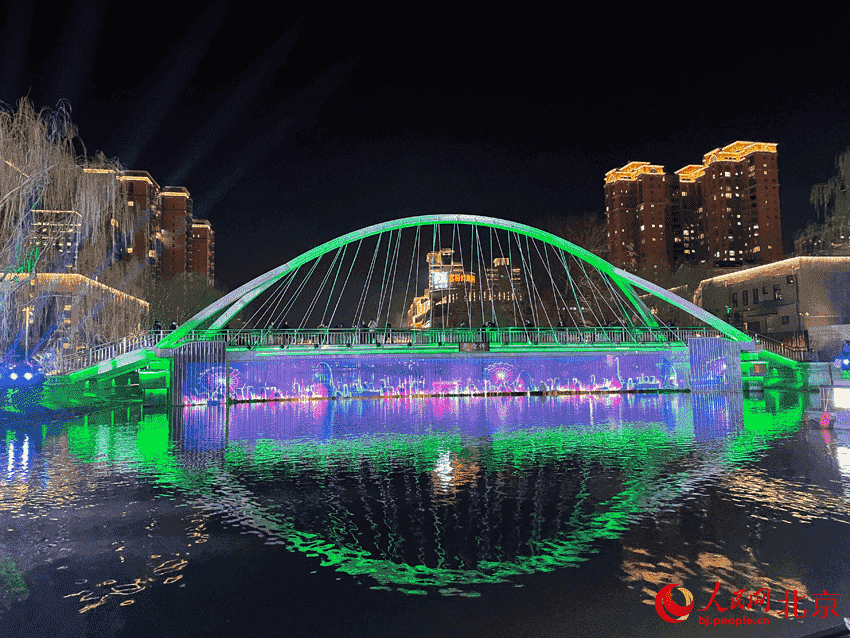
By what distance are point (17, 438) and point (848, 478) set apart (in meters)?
20.5

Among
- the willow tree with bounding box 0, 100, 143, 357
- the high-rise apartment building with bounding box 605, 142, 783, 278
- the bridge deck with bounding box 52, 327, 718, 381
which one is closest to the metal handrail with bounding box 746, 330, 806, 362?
the bridge deck with bounding box 52, 327, 718, 381

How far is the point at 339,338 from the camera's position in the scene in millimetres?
39625

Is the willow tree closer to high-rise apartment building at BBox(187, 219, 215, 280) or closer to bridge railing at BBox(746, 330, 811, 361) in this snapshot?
bridge railing at BBox(746, 330, 811, 361)

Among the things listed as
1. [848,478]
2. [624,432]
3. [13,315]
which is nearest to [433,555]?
[848,478]

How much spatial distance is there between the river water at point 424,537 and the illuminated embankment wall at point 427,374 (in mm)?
19181

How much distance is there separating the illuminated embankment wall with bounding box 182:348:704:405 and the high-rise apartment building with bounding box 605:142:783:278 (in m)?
79.3

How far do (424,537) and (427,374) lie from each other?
32.0m

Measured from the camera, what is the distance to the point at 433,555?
23.1 feet

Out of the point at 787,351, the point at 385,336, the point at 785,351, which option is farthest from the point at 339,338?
the point at 787,351

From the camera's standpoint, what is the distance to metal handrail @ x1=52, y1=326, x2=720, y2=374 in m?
33.8

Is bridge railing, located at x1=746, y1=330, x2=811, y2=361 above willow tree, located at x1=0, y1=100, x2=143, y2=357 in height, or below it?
below

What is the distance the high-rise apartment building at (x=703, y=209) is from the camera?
123 metres

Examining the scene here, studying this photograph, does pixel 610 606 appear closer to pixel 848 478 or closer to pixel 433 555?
pixel 433 555

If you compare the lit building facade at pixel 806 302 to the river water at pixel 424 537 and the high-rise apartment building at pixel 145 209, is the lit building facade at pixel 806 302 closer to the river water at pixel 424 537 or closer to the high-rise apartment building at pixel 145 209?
the river water at pixel 424 537
